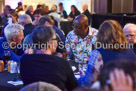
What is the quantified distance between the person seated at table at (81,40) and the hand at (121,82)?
3.66 metres

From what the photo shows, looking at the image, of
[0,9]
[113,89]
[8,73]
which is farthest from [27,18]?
[0,9]

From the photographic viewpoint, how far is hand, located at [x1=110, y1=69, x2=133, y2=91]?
51.7 inches

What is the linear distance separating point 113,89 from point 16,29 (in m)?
3.38

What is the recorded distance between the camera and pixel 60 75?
9.61 feet

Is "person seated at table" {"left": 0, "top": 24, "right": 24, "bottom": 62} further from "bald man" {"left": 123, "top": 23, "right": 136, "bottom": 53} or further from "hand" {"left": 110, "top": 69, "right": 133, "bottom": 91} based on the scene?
"hand" {"left": 110, "top": 69, "right": 133, "bottom": 91}

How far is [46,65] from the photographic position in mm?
2926

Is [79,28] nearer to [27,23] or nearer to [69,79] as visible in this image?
[69,79]

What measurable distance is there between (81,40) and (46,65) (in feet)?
7.47

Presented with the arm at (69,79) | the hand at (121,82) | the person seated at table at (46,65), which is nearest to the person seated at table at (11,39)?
the person seated at table at (46,65)

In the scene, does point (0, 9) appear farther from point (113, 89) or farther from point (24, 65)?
point (113, 89)

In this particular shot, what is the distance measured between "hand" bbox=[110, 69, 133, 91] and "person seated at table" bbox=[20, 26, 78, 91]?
161 cm

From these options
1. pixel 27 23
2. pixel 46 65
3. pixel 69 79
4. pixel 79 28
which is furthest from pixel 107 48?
pixel 27 23

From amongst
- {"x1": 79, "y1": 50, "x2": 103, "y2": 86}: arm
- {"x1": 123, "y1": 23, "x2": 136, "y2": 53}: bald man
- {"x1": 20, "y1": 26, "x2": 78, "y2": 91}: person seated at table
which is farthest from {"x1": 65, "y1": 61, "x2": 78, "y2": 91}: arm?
{"x1": 123, "y1": 23, "x2": 136, "y2": 53}: bald man

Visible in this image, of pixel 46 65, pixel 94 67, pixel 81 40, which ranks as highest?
pixel 46 65
